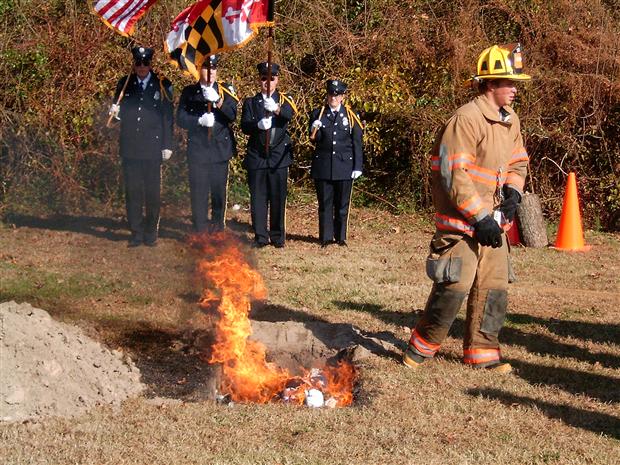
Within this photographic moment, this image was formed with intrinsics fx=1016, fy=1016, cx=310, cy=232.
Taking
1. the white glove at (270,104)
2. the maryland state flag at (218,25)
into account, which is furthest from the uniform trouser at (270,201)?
the maryland state flag at (218,25)

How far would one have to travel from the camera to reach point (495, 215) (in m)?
7.13

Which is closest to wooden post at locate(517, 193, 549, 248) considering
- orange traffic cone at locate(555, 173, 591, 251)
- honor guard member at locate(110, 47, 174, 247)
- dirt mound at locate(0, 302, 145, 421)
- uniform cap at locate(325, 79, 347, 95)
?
orange traffic cone at locate(555, 173, 591, 251)

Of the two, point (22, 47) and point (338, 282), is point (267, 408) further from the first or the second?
point (22, 47)

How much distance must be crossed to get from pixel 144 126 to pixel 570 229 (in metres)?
5.37

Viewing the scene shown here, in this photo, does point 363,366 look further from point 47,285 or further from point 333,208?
point 333,208

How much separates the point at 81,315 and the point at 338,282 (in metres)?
2.71

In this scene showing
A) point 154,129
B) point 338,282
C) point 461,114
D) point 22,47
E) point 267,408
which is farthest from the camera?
point 22,47

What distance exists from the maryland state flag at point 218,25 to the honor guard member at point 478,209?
200 centimetres

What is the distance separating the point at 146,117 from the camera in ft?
38.7

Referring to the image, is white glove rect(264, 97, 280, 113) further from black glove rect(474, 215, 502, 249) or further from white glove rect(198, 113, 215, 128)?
black glove rect(474, 215, 502, 249)

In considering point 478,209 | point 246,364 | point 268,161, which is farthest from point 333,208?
point 478,209

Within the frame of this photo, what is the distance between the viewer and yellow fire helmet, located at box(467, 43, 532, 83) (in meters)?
6.94

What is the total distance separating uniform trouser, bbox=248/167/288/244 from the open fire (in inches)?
153

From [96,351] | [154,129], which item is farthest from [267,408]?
[154,129]
